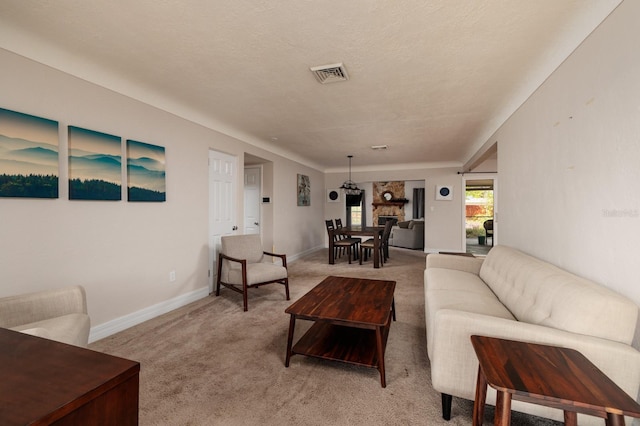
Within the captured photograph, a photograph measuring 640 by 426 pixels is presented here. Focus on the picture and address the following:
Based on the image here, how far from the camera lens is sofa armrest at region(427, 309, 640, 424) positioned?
1.15 m

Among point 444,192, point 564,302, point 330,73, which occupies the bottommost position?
point 564,302

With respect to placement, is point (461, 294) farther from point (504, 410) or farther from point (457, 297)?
point (504, 410)

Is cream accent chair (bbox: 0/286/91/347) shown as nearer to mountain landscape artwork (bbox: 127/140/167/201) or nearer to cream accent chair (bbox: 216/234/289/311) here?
mountain landscape artwork (bbox: 127/140/167/201)

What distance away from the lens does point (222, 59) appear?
2258 mm

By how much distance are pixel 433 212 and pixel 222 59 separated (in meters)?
6.31

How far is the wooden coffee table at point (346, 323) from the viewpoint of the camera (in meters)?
1.93

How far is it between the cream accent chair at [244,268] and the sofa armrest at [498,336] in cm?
227

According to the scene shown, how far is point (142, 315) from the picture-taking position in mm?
2857

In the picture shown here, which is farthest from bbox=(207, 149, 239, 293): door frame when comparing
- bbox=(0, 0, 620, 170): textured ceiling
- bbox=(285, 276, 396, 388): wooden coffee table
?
bbox=(285, 276, 396, 388): wooden coffee table

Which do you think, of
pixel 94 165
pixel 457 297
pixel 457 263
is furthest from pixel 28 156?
pixel 457 263

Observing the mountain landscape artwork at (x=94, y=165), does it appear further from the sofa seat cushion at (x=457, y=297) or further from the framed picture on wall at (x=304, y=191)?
the framed picture on wall at (x=304, y=191)

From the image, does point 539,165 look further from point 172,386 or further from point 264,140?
point 264,140

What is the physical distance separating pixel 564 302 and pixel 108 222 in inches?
133

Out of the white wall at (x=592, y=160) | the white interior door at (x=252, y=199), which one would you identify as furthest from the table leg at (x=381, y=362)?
the white interior door at (x=252, y=199)
